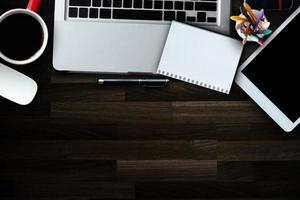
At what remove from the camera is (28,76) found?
2.70 feet

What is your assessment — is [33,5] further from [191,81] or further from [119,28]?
[191,81]

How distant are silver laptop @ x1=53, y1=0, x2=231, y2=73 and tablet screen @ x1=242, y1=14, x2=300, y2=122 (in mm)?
107

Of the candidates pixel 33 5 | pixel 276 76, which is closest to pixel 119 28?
pixel 33 5

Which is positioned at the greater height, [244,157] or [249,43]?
[249,43]

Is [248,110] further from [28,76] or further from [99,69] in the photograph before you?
[28,76]

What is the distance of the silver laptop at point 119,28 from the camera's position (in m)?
0.81

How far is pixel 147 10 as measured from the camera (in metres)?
0.82

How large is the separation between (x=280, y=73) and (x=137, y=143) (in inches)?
13.1

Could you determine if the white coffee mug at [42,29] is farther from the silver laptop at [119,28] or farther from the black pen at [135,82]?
the black pen at [135,82]

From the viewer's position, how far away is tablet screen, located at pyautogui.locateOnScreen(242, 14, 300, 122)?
0.84 meters

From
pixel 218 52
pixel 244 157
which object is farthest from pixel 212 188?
pixel 218 52

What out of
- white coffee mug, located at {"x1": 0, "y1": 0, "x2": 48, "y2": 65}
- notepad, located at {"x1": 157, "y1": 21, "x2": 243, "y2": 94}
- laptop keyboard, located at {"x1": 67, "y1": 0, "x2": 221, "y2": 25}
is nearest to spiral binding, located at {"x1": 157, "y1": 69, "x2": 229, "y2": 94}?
notepad, located at {"x1": 157, "y1": 21, "x2": 243, "y2": 94}

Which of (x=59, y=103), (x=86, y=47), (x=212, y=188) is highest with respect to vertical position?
(x=86, y=47)

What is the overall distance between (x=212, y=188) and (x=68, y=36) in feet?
→ 1.43
